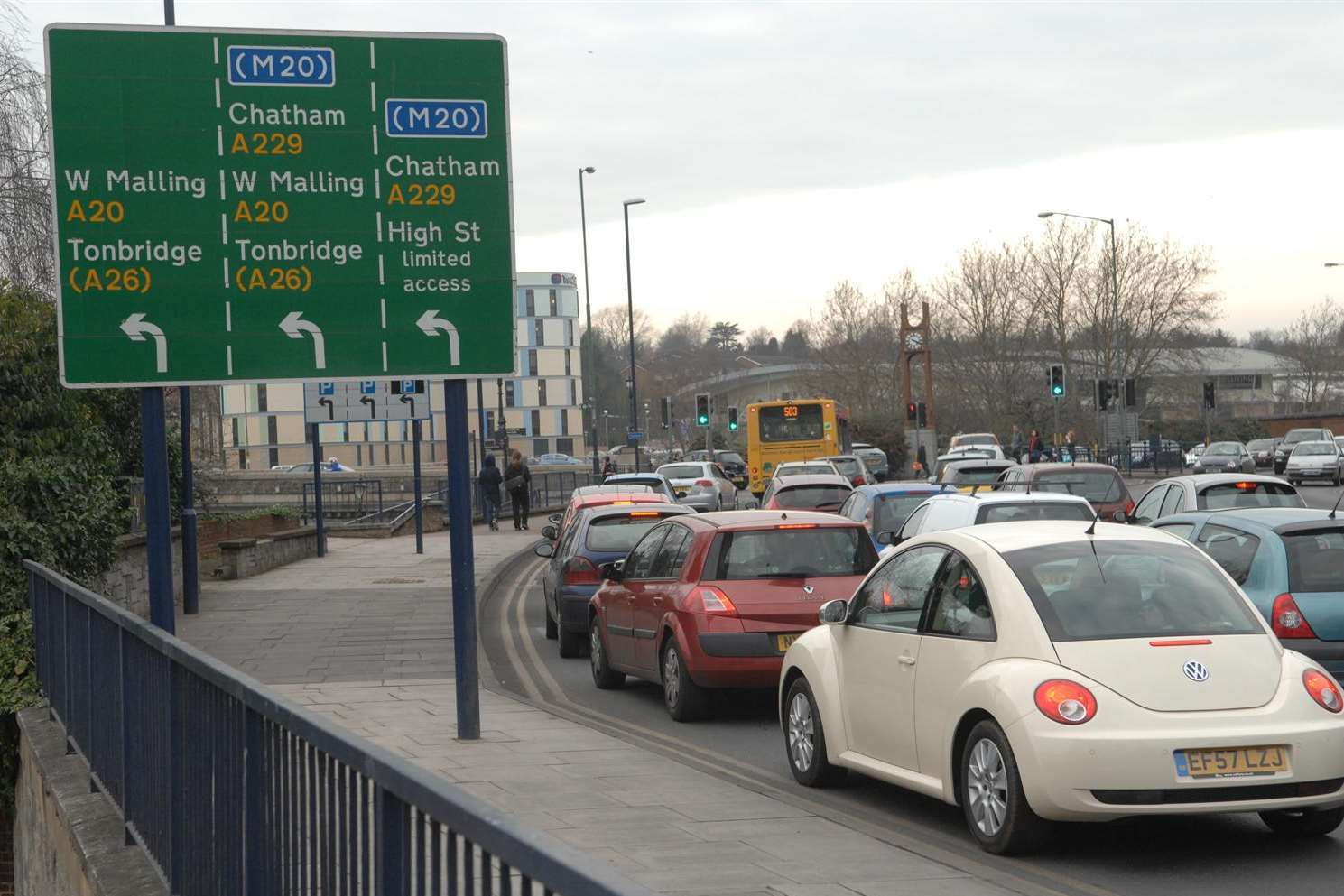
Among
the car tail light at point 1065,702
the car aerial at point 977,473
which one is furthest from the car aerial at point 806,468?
the car tail light at point 1065,702

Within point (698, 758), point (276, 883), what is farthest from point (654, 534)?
point (276, 883)

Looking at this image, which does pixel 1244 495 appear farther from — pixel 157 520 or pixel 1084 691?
pixel 157 520

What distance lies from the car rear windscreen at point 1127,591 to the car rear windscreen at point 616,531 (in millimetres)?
9401

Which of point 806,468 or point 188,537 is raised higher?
point 188,537

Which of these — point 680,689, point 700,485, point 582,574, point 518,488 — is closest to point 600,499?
point 582,574

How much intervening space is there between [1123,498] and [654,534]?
9548 millimetres

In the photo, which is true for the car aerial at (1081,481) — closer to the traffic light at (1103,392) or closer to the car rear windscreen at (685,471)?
the car rear windscreen at (685,471)

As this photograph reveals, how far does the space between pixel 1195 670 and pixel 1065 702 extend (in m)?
0.64

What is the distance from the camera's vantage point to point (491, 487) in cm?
3916

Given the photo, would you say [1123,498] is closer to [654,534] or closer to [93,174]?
[654,534]

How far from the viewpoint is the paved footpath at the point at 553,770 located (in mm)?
6910

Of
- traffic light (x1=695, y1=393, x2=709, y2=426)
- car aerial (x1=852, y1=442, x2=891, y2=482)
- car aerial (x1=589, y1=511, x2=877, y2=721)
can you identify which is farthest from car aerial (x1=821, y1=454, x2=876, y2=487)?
car aerial (x1=589, y1=511, x2=877, y2=721)

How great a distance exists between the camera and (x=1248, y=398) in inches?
6388

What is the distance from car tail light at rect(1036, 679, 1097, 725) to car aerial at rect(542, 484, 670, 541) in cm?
1108
